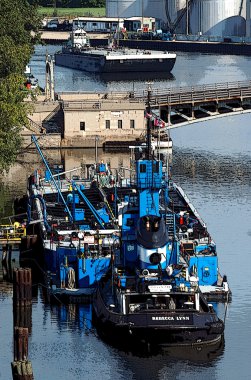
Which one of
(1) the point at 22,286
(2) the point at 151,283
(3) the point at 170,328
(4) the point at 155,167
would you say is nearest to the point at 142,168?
(4) the point at 155,167

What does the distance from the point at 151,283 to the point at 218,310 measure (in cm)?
423

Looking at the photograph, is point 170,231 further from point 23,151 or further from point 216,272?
point 23,151

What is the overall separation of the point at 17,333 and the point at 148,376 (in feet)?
18.3

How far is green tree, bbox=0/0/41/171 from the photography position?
250ft

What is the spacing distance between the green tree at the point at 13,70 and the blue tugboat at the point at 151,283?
61.2ft

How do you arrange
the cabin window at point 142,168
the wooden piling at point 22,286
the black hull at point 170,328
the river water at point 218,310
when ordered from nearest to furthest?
the river water at point 218,310, the black hull at point 170,328, the wooden piling at point 22,286, the cabin window at point 142,168

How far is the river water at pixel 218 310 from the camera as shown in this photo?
48.3 meters

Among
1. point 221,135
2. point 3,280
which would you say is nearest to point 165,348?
point 3,280

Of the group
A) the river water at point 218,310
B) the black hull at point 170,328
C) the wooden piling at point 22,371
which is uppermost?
the wooden piling at point 22,371

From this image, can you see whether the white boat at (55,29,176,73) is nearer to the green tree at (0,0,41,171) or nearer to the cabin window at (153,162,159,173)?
the green tree at (0,0,41,171)

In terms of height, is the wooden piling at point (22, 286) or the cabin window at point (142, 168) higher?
the cabin window at point (142, 168)

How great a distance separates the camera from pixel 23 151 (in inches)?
3784

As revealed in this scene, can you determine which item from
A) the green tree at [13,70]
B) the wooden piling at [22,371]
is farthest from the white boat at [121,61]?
the wooden piling at [22,371]

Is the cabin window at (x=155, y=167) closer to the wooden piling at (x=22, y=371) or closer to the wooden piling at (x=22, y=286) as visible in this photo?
the wooden piling at (x=22, y=286)
